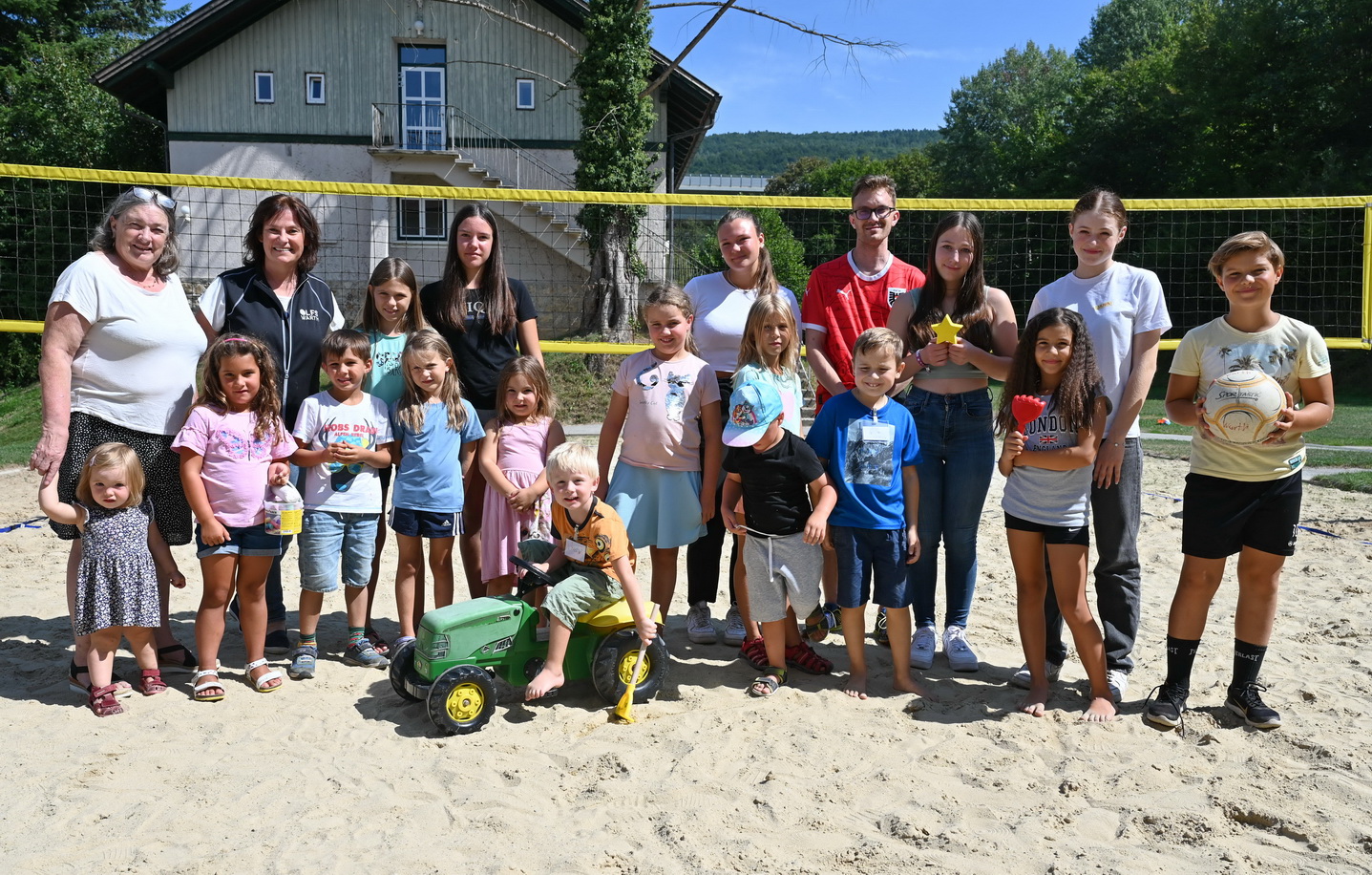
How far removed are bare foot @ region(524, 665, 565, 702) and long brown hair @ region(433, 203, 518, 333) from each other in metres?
1.46

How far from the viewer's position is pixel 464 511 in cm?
439

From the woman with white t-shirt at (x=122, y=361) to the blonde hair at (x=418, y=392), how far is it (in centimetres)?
78

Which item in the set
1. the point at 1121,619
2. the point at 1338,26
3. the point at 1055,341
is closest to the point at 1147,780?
the point at 1121,619

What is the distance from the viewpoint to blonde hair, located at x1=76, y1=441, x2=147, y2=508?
142 inches

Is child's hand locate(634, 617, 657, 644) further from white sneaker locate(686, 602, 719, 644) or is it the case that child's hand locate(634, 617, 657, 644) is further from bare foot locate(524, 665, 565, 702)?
white sneaker locate(686, 602, 719, 644)

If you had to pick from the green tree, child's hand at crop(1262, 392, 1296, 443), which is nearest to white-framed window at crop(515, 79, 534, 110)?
the green tree

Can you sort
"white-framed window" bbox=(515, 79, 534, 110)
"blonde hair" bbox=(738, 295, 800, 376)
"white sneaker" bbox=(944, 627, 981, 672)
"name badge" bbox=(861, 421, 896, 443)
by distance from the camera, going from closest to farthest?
"name badge" bbox=(861, 421, 896, 443)
"blonde hair" bbox=(738, 295, 800, 376)
"white sneaker" bbox=(944, 627, 981, 672)
"white-framed window" bbox=(515, 79, 534, 110)

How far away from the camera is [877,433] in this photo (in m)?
3.76

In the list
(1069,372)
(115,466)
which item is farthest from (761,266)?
(115,466)

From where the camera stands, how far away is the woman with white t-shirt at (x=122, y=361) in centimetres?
357

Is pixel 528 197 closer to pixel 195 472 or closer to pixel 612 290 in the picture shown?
pixel 195 472

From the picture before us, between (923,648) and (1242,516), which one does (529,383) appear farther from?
(1242,516)

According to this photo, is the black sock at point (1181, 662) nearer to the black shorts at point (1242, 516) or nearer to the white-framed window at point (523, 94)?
the black shorts at point (1242, 516)

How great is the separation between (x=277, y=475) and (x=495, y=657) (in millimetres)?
1080
